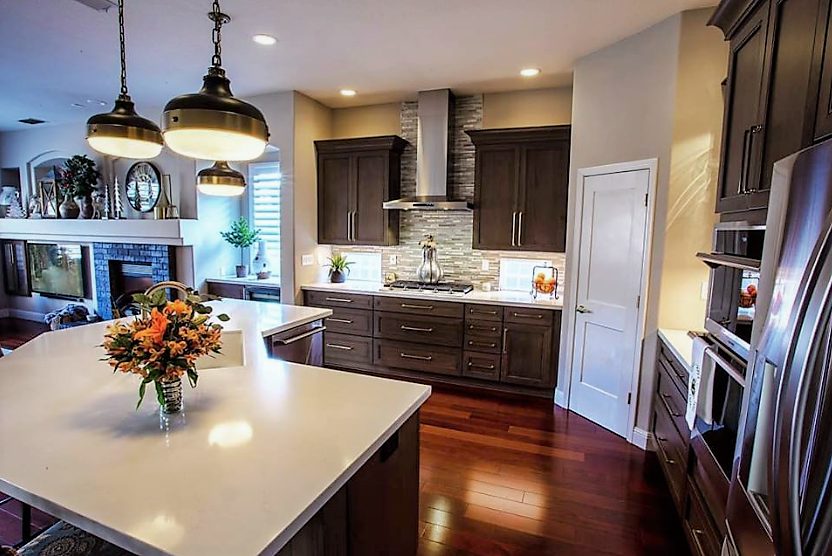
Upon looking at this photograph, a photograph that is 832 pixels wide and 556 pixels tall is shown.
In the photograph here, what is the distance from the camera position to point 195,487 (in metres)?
1.09

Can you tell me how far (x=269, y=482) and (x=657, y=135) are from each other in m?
3.10

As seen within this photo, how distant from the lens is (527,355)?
4.04 metres

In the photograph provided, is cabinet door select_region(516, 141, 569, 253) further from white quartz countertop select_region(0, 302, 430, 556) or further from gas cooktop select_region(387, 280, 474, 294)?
white quartz countertop select_region(0, 302, 430, 556)

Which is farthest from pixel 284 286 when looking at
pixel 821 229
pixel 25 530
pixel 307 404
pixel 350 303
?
pixel 821 229

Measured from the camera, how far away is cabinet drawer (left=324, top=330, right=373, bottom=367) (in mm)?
4641

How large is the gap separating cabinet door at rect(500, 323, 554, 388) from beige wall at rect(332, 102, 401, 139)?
257 cm

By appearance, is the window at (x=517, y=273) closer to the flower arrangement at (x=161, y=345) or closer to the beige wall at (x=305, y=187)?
the beige wall at (x=305, y=187)

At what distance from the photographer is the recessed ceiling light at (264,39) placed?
319cm

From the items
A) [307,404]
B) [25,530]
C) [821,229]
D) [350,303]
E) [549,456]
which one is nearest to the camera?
[821,229]

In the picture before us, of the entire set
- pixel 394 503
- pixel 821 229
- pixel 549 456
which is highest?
pixel 821 229

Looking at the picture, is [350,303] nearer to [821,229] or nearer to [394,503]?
[394,503]

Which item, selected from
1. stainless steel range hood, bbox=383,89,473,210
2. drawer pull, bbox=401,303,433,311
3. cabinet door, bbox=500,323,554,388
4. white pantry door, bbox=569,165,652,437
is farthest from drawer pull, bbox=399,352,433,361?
stainless steel range hood, bbox=383,89,473,210

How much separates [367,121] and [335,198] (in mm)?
972

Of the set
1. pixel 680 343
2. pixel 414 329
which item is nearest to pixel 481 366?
pixel 414 329
